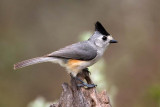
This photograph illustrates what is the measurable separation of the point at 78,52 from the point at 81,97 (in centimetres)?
74

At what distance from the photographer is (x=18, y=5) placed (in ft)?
33.0

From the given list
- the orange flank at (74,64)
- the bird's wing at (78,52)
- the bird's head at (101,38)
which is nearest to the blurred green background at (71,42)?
the bird's head at (101,38)

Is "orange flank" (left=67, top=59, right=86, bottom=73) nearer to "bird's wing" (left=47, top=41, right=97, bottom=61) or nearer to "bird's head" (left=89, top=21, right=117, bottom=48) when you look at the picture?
"bird's wing" (left=47, top=41, right=97, bottom=61)

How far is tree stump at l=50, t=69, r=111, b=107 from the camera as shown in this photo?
5.39 metres

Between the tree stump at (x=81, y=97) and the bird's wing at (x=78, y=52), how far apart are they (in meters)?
0.45

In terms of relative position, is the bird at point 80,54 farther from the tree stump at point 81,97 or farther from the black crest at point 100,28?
the tree stump at point 81,97

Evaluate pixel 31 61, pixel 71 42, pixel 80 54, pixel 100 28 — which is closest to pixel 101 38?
pixel 100 28

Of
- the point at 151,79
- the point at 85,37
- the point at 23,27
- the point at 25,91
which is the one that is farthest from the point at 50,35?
the point at 85,37

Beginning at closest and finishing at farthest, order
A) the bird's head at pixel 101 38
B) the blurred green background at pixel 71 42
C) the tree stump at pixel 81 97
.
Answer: the tree stump at pixel 81 97 < the bird's head at pixel 101 38 < the blurred green background at pixel 71 42

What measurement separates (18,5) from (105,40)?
412cm

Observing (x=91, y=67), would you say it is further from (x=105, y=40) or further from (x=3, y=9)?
(x=3, y=9)

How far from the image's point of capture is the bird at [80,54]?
5945 millimetres

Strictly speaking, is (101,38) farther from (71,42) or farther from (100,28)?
(71,42)

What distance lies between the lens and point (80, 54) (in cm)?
605
